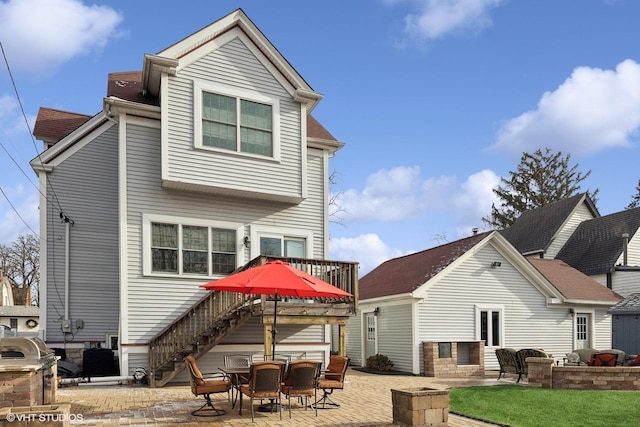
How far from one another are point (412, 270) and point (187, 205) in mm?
9934

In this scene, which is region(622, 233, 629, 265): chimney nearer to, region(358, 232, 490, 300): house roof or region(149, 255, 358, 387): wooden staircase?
region(358, 232, 490, 300): house roof

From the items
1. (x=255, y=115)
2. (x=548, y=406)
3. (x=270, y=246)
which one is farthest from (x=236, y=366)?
(x=255, y=115)

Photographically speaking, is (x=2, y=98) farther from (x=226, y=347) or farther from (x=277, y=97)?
(x=226, y=347)

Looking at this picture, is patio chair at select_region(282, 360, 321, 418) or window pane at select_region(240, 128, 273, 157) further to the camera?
window pane at select_region(240, 128, 273, 157)

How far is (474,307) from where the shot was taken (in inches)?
787

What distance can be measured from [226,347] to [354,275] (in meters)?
4.08

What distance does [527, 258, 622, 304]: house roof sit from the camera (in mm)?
22188

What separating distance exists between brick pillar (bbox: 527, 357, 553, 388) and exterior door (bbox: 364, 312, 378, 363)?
25.9 feet

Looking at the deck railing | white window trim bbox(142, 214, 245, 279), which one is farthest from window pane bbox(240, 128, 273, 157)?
the deck railing

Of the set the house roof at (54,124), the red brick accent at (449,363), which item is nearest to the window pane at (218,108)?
the house roof at (54,124)

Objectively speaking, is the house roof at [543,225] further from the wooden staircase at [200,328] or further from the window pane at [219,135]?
the window pane at [219,135]

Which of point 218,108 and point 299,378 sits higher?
point 218,108

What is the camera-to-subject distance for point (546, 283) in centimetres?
2112

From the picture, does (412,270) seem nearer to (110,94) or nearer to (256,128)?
(256,128)
